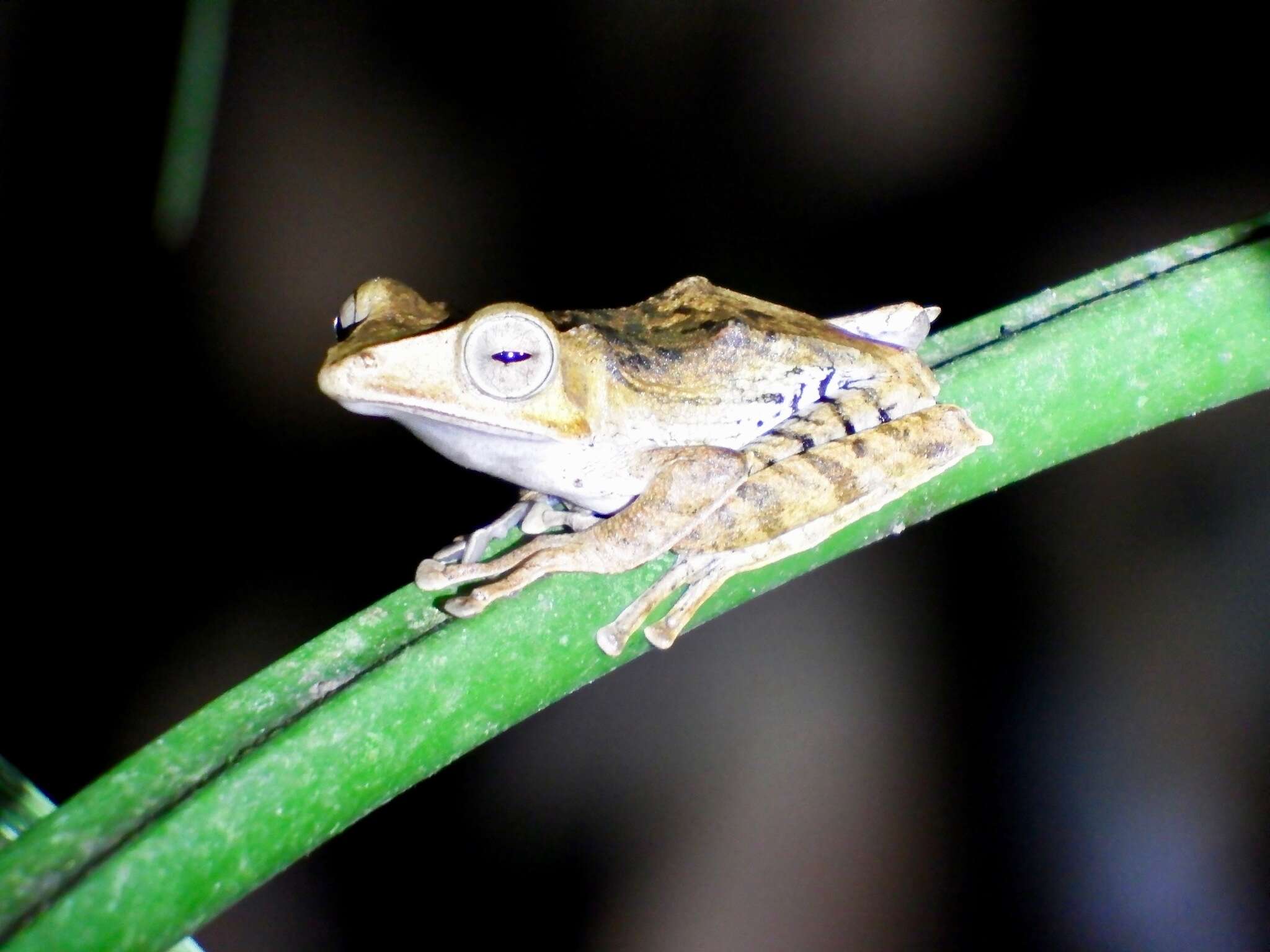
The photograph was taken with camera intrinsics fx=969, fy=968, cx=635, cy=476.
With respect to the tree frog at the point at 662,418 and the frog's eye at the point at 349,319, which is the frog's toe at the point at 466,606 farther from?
the frog's eye at the point at 349,319

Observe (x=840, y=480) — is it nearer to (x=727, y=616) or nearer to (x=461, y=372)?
(x=461, y=372)

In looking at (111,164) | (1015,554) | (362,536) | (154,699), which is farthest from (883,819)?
(111,164)

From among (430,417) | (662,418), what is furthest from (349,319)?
(662,418)

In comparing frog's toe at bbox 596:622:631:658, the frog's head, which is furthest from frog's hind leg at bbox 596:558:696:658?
the frog's head

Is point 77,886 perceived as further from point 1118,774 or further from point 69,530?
point 1118,774

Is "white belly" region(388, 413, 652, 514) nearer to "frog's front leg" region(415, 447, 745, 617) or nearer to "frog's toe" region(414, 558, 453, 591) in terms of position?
"frog's front leg" region(415, 447, 745, 617)

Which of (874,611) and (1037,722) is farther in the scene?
(874,611)

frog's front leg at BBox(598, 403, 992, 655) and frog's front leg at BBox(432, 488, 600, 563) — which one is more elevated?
frog's front leg at BBox(432, 488, 600, 563)
